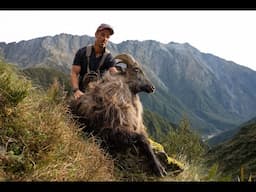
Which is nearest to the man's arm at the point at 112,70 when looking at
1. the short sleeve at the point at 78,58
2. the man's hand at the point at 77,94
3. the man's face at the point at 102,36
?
the man's face at the point at 102,36

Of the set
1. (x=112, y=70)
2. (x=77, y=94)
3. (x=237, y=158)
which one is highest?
(x=112, y=70)

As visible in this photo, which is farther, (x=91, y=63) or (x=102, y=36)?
(x=91, y=63)

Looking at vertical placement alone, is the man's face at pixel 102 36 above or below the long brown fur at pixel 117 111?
above

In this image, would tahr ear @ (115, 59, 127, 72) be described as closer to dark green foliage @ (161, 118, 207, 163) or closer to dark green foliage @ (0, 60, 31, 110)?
dark green foliage @ (0, 60, 31, 110)

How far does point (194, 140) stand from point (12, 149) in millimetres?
53376

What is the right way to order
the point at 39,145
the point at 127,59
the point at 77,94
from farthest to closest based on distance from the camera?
the point at 127,59 → the point at 77,94 → the point at 39,145

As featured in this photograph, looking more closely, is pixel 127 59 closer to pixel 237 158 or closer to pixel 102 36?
pixel 102 36

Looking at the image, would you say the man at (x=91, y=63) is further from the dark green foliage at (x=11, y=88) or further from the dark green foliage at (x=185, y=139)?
the dark green foliage at (x=185, y=139)

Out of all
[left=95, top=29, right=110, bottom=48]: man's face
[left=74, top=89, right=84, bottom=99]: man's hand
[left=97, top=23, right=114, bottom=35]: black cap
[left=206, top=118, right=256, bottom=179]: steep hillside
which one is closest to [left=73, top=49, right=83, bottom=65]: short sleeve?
[left=95, top=29, right=110, bottom=48]: man's face

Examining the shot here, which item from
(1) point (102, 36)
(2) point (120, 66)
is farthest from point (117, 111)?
(1) point (102, 36)

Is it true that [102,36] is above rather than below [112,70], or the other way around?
above
